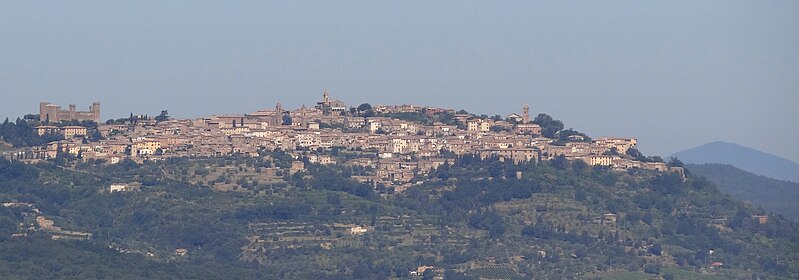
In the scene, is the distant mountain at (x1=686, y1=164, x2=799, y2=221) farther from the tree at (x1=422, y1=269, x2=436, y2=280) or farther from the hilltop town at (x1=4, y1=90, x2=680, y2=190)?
the tree at (x1=422, y1=269, x2=436, y2=280)

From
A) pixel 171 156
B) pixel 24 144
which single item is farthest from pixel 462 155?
pixel 24 144

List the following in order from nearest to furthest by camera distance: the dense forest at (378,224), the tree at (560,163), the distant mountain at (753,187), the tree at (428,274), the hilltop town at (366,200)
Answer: the tree at (428,274), the dense forest at (378,224), the hilltop town at (366,200), the tree at (560,163), the distant mountain at (753,187)

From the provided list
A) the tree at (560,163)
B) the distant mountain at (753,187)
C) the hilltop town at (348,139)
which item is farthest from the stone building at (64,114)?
the distant mountain at (753,187)

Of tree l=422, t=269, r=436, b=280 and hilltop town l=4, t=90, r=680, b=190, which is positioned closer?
tree l=422, t=269, r=436, b=280

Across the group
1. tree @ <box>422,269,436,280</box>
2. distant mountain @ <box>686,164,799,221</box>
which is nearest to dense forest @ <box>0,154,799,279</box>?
tree @ <box>422,269,436,280</box>

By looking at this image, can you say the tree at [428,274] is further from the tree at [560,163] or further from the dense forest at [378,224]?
the tree at [560,163]

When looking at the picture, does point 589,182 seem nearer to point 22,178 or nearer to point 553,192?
point 553,192

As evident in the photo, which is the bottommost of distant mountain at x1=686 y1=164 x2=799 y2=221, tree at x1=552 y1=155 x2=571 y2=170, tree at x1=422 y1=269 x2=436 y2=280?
tree at x1=422 y1=269 x2=436 y2=280
